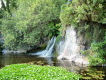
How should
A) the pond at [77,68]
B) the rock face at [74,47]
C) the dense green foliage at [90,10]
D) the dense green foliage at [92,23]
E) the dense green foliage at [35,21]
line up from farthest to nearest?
1. the dense green foliage at [35,21]
2. the rock face at [74,47]
3. the dense green foliage at [90,10]
4. the dense green foliage at [92,23]
5. the pond at [77,68]

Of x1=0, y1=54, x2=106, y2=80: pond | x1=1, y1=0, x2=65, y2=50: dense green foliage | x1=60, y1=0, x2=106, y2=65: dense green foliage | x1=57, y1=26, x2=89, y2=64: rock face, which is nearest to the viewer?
x1=0, y1=54, x2=106, y2=80: pond

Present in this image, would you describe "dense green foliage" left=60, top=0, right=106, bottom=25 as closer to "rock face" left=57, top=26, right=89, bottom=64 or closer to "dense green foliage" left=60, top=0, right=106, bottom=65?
"dense green foliage" left=60, top=0, right=106, bottom=65

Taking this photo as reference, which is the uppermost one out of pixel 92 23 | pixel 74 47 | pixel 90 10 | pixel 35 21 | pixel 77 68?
pixel 90 10

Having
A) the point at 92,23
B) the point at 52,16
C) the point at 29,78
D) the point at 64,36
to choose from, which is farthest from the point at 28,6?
the point at 29,78

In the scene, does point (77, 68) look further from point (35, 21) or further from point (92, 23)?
point (35, 21)

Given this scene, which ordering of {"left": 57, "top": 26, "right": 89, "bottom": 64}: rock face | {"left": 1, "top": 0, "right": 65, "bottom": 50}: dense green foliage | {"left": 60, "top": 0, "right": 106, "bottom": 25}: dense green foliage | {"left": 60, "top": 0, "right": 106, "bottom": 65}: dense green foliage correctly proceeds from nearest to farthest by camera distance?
{"left": 60, "top": 0, "right": 106, "bottom": 65}: dense green foliage < {"left": 60, "top": 0, "right": 106, "bottom": 25}: dense green foliage < {"left": 57, "top": 26, "right": 89, "bottom": 64}: rock face < {"left": 1, "top": 0, "right": 65, "bottom": 50}: dense green foliage

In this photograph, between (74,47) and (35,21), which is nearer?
(74,47)

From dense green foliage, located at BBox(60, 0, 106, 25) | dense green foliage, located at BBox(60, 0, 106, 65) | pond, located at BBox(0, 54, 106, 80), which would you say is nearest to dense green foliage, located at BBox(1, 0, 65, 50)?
dense green foliage, located at BBox(60, 0, 106, 65)

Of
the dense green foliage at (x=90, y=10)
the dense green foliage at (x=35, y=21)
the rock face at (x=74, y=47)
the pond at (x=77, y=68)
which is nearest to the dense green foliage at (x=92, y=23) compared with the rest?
the dense green foliage at (x=90, y=10)

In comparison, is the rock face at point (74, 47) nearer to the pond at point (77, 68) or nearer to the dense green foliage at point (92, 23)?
the dense green foliage at point (92, 23)

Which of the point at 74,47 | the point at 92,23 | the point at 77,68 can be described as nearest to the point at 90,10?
the point at 92,23

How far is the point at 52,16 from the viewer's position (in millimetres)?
18297

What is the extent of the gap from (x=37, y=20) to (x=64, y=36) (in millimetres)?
4786

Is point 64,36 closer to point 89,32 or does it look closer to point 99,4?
point 89,32
